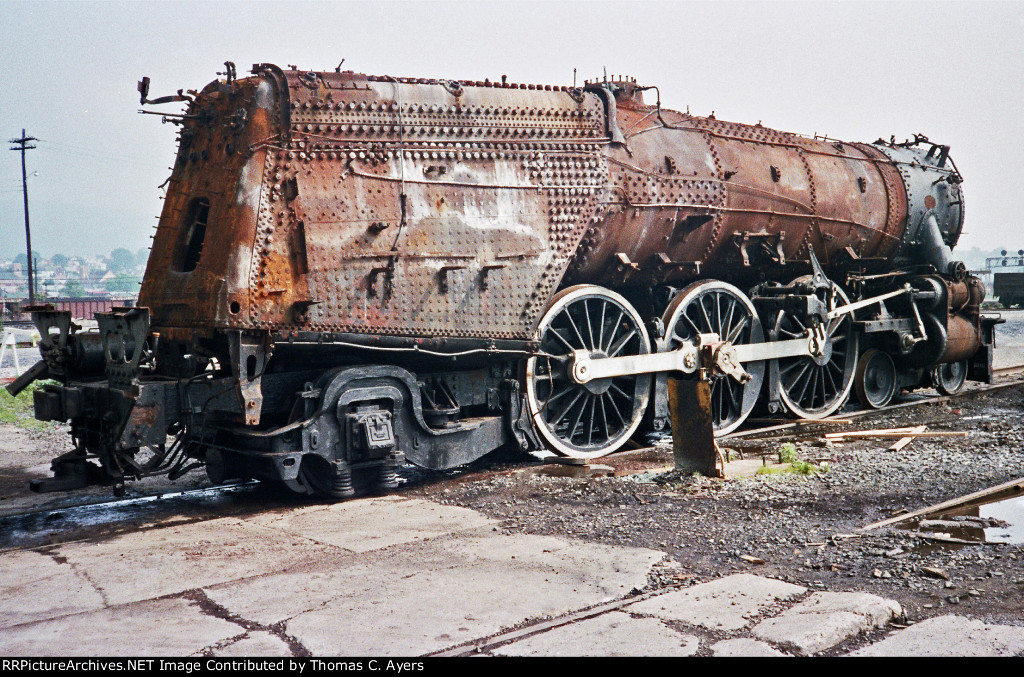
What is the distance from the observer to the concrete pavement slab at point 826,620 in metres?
3.54

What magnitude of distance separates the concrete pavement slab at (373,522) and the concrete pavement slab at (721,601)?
5.78 feet

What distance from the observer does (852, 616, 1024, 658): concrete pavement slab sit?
136 inches

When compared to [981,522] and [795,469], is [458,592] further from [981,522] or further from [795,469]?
[795,469]

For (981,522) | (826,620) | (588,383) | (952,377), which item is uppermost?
(588,383)

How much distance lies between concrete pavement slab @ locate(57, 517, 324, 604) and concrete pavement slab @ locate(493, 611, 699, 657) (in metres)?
1.77

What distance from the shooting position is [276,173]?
613cm

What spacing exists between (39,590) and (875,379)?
1011cm

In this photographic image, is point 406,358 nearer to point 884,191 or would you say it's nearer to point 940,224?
point 884,191

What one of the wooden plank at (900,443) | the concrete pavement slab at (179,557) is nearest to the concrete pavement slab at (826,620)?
the concrete pavement slab at (179,557)

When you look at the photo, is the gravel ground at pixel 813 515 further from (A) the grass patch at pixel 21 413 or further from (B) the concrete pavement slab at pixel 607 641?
(A) the grass patch at pixel 21 413

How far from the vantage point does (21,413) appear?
11148mm

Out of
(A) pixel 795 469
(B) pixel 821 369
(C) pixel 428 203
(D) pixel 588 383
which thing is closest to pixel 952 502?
(A) pixel 795 469

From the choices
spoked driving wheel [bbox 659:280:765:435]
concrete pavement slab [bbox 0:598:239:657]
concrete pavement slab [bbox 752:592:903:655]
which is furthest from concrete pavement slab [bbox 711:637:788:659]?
spoked driving wheel [bbox 659:280:765:435]

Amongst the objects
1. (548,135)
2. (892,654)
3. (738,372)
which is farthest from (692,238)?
(892,654)
